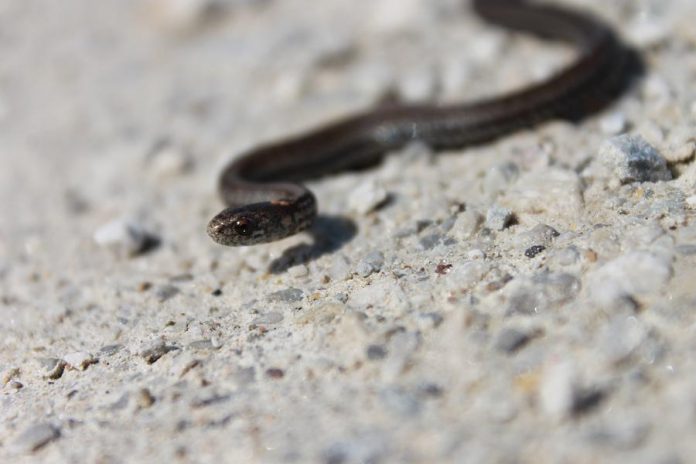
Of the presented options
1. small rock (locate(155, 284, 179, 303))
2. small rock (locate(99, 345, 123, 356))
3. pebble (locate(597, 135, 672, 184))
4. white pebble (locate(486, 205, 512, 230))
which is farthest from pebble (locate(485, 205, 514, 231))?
small rock (locate(99, 345, 123, 356))

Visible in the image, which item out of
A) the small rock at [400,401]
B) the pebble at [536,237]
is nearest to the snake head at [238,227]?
the pebble at [536,237]

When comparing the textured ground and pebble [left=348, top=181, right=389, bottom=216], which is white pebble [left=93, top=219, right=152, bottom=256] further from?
pebble [left=348, top=181, right=389, bottom=216]

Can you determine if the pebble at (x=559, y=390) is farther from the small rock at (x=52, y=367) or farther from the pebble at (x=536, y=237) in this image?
the small rock at (x=52, y=367)

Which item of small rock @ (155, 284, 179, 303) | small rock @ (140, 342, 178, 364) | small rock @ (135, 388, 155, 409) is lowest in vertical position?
small rock @ (155, 284, 179, 303)

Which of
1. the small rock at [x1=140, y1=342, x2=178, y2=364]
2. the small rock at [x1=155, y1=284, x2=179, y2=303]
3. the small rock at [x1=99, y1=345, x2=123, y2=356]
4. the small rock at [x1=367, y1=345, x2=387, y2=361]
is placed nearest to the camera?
the small rock at [x1=367, y1=345, x2=387, y2=361]

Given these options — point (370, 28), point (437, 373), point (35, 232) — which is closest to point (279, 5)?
point (370, 28)

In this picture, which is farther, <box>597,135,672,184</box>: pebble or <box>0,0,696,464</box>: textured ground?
<box>597,135,672,184</box>: pebble

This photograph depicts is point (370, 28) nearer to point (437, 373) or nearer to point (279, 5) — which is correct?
point (279, 5)

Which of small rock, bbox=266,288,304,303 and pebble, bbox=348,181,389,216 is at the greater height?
small rock, bbox=266,288,304,303
